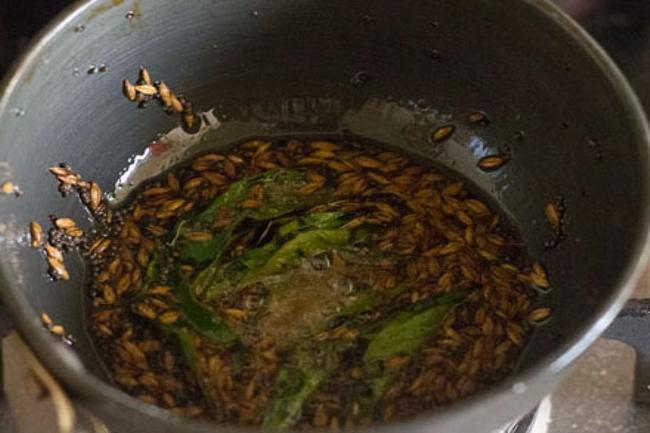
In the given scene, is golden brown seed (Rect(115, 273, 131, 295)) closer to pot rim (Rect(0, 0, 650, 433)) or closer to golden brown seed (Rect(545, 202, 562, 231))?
pot rim (Rect(0, 0, 650, 433))

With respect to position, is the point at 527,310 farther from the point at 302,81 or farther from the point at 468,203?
the point at 302,81

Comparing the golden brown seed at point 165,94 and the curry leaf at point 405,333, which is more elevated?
the golden brown seed at point 165,94

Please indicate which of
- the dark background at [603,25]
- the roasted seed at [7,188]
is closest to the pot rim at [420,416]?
the roasted seed at [7,188]

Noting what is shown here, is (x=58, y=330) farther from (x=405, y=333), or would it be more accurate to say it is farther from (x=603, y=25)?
(x=603, y=25)

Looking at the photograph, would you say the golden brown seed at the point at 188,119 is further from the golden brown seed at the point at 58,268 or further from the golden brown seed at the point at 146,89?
the golden brown seed at the point at 58,268

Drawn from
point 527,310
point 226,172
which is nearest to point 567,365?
point 527,310

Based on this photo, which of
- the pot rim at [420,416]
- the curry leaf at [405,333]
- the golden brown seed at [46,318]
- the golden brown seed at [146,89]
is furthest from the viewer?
the golden brown seed at [146,89]

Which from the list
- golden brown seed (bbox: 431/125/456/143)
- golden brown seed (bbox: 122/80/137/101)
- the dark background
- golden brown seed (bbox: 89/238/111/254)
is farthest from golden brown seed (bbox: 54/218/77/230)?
golden brown seed (bbox: 431/125/456/143)
